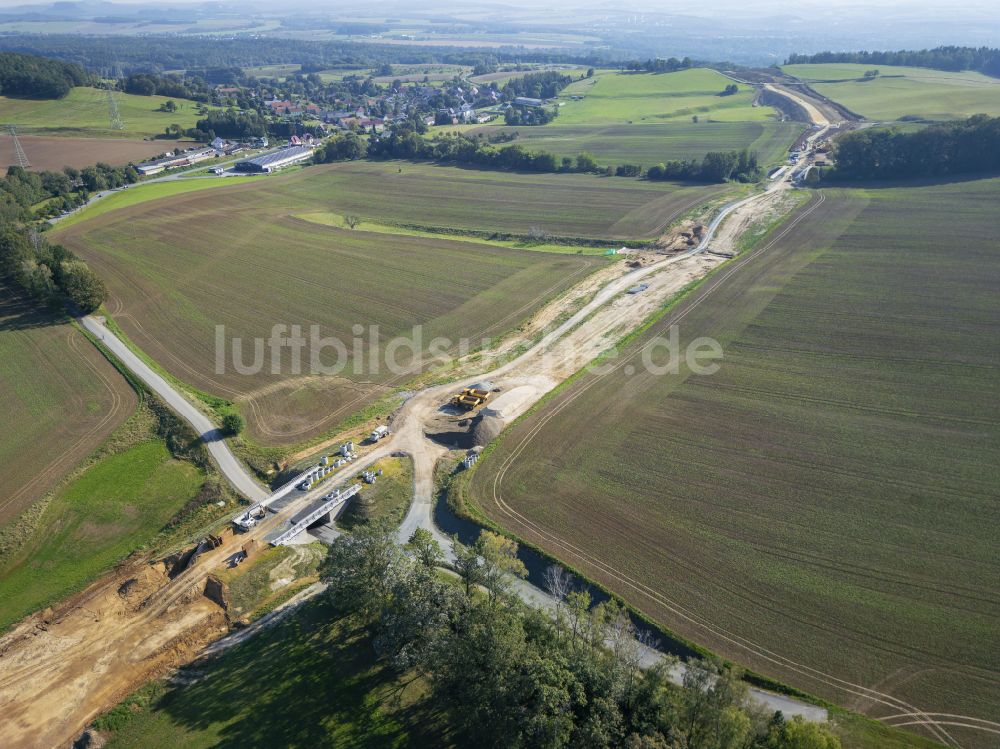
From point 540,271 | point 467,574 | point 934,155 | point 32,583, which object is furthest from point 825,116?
point 32,583

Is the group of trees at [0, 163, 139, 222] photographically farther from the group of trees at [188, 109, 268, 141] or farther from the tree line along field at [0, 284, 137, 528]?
the tree line along field at [0, 284, 137, 528]

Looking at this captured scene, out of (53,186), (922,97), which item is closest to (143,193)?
(53,186)

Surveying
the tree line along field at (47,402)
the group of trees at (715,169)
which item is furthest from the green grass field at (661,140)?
the tree line along field at (47,402)

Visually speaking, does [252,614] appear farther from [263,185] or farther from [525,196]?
[263,185]

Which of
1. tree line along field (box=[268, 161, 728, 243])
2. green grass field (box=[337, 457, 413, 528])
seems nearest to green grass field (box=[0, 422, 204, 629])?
green grass field (box=[337, 457, 413, 528])

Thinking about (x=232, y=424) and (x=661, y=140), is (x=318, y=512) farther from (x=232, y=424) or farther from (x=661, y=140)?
(x=661, y=140)

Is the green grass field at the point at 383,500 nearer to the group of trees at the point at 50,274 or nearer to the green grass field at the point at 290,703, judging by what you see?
the green grass field at the point at 290,703

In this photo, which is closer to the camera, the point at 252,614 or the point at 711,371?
the point at 252,614
